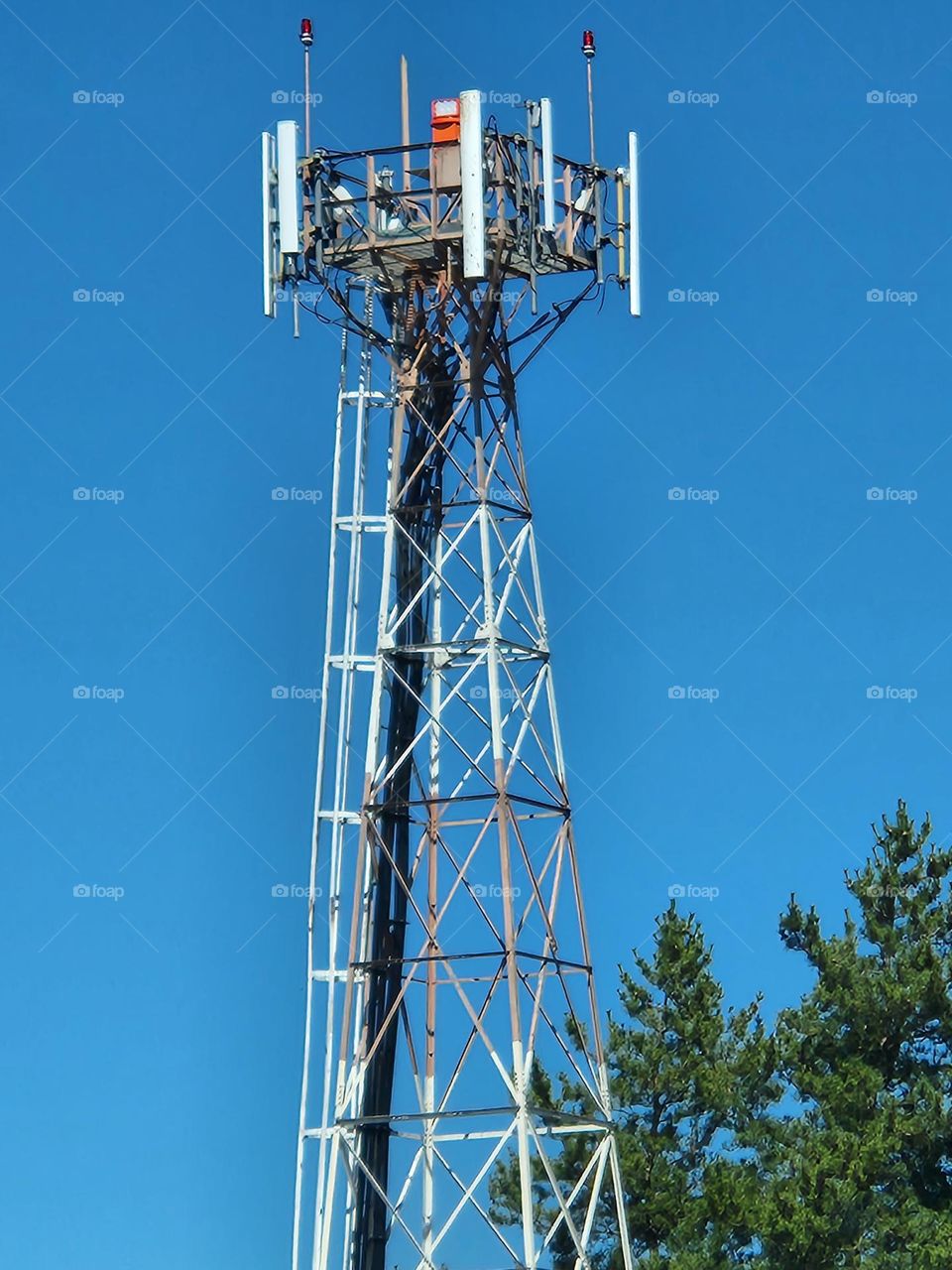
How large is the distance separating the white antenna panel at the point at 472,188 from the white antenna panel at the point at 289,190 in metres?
2.70

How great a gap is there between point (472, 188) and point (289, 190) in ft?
9.89

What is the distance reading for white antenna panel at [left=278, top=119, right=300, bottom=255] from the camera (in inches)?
1746

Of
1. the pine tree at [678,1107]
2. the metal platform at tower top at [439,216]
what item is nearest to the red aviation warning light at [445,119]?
the metal platform at tower top at [439,216]

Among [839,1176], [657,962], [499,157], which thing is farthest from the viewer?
[657,962]

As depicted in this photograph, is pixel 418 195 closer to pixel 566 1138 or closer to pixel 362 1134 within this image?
pixel 362 1134

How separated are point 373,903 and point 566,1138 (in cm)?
971

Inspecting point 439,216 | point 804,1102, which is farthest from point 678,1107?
point 439,216

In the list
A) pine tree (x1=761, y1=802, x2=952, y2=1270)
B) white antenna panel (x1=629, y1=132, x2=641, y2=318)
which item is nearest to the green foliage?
pine tree (x1=761, y1=802, x2=952, y2=1270)

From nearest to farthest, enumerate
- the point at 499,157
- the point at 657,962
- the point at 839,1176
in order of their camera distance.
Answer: the point at 499,157, the point at 839,1176, the point at 657,962

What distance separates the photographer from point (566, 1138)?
52812 millimetres

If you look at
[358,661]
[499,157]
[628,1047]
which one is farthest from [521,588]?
[628,1047]

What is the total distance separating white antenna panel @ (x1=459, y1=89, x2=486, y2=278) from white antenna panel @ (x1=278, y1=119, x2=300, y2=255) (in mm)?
2700

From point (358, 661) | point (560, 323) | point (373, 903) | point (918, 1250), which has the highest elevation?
point (560, 323)

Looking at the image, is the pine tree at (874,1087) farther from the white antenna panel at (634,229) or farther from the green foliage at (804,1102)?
the white antenna panel at (634,229)
